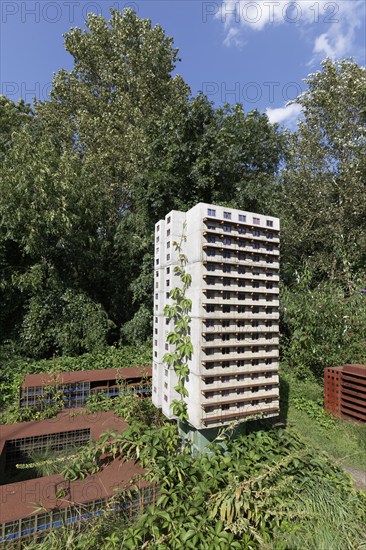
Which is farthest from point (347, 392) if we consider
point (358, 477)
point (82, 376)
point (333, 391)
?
point (82, 376)

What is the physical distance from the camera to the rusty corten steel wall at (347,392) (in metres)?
4.01

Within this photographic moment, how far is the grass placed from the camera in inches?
131

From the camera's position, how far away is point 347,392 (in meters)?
4.16

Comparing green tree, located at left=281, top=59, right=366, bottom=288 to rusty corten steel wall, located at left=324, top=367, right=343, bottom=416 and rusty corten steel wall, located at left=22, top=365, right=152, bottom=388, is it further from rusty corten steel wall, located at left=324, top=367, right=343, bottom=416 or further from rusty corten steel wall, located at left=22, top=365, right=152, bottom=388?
rusty corten steel wall, located at left=22, top=365, right=152, bottom=388

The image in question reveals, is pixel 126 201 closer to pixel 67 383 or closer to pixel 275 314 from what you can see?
pixel 67 383

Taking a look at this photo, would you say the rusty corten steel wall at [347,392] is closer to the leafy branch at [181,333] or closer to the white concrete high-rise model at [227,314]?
the white concrete high-rise model at [227,314]

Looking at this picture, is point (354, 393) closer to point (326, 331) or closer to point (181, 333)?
point (326, 331)

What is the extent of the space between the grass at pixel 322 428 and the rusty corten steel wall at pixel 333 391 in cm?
12

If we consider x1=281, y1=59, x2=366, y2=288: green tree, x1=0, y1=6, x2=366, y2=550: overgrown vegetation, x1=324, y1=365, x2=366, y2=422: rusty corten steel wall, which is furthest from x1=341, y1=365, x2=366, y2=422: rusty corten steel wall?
x1=281, y1=59, x2=366, y2=288: green tree

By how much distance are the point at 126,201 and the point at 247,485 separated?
9401 mm

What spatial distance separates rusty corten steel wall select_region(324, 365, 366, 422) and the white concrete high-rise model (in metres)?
1.64

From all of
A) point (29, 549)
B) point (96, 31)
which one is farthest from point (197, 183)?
point (96, 31)

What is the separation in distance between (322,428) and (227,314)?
2.44 metres

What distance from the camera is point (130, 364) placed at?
596 centimetres
